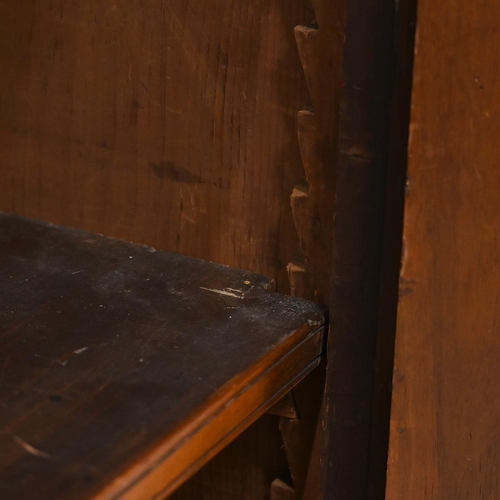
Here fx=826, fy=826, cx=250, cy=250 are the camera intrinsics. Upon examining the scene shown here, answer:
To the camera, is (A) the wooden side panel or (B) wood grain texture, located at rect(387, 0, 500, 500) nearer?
(B) wood grain texture, located at rect(387, 0, 500, 500)

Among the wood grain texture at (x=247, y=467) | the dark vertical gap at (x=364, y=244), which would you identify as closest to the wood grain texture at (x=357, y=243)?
the dark vertical gap at (x=364, y=244)

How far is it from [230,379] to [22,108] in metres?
0.45

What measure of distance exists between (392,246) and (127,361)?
233mm

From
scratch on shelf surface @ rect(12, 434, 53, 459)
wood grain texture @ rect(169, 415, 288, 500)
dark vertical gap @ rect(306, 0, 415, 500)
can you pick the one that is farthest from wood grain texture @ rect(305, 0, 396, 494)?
scratch on shelf surface @ rect(12, 434, 53, 459)

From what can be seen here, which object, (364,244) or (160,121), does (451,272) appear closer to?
(364,244)

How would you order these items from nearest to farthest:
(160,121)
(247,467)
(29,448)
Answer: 1. (29,448)
2. (160,121)
3. (247,467)

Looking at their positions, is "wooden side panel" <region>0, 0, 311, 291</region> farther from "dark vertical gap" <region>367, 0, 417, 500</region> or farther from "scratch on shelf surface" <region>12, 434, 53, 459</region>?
"scratch on shelf surface" <region>12, 434, 53, 459</region>

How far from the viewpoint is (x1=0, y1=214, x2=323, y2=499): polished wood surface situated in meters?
0.55

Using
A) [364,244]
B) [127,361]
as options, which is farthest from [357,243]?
[127,361]

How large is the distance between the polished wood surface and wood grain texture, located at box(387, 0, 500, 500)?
0.11 meters

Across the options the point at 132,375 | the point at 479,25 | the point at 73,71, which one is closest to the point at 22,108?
the point at 73,71

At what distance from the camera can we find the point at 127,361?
2.17 feet

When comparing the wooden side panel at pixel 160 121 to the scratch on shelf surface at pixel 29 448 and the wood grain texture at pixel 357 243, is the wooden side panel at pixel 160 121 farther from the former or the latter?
the scratch on shelf surface at pixel 29 448

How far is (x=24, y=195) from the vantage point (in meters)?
0.95
